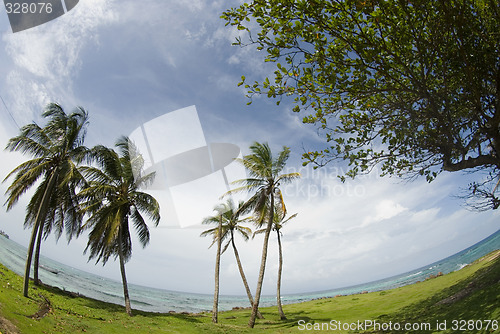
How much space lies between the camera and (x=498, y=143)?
701 cm

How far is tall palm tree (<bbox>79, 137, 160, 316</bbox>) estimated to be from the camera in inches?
730

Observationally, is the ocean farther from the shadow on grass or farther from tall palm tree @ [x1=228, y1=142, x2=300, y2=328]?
the shadow on grass

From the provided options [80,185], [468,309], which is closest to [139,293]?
[80,185]

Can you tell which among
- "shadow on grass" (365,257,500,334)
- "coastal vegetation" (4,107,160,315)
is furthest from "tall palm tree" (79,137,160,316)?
"shadow on grass" (365,257,500,334)

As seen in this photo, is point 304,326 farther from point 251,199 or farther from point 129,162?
point 129,162

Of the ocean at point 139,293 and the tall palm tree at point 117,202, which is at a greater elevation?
the tall palm tree at point 117,202

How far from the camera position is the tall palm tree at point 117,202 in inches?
730

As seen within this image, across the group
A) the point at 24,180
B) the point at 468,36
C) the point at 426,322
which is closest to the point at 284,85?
the point at 468,36

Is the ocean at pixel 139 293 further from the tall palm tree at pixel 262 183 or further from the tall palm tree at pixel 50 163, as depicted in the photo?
the tall palm tree at pixel 262 183

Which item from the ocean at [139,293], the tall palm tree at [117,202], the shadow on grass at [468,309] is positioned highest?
the tall palm tree at [117,202]

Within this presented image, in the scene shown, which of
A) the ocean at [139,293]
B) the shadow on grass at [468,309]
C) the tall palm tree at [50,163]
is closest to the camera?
the shadow on grass at [468,309]

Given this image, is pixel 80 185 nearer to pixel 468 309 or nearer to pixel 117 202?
pixel 117 202

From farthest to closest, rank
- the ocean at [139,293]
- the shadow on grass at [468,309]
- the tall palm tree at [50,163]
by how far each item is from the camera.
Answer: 1. the ocean at [139,293]
2. the tall palm tree at [50,163]
3. the shadow on grass at [468,309]

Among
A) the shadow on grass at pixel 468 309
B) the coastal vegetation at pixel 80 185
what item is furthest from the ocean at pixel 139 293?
the shadow on grass at pixel 468 309
